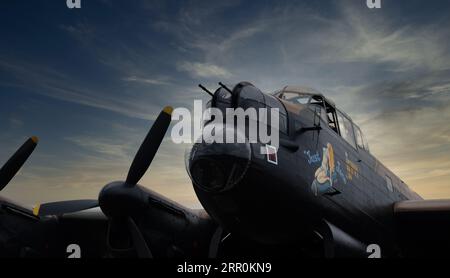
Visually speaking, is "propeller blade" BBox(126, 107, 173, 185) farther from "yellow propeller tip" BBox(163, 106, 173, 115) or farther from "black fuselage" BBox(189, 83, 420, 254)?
"black fuselage" BBox(189, 83, 420, 254)

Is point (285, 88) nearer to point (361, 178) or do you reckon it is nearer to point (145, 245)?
point (361, 178)

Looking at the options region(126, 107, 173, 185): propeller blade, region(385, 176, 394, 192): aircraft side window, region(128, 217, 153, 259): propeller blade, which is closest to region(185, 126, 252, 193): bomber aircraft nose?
region(126, 107, 173, 185): propeller blade

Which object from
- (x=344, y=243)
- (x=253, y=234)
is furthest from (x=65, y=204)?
(x=344, y=243)

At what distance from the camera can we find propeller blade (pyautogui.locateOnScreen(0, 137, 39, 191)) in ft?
37.1

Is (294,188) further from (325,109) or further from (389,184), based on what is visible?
(389,184)

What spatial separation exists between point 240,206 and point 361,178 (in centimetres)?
455

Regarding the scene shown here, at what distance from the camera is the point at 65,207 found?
1067 centimetres

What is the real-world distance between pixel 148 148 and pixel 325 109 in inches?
181

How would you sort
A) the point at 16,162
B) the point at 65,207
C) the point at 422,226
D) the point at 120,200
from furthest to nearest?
1. the point at 422,226
2. the point at 16,162
3. the point at 65,207
4. the point at 120,200

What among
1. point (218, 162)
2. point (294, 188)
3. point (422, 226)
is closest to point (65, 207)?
point (218, 162)

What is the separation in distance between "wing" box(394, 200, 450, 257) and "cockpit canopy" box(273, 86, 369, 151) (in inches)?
94.4
